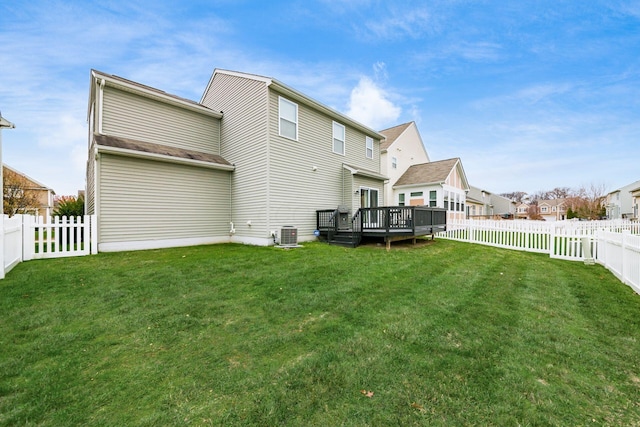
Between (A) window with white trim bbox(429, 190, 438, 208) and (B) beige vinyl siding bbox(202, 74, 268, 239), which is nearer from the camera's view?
(B) beige vinyl siding bbox(202, 74, 268, 239)

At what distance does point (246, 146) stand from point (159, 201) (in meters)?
3.94

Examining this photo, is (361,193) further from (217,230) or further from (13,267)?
(13,267)

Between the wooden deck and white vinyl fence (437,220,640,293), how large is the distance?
276 cm

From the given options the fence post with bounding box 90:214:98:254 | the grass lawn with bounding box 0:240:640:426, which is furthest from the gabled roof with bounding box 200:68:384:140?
the grass lawn with bounding box 0:240:640:426

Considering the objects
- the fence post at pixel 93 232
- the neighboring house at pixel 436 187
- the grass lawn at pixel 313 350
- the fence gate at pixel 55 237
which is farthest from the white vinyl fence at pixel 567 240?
the fence gate at pixel 55 237

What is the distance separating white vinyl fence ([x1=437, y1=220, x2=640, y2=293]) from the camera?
5707mm

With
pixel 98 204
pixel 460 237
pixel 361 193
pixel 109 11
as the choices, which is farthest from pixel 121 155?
pixel 460 237

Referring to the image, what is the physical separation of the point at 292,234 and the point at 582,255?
975 centimetres

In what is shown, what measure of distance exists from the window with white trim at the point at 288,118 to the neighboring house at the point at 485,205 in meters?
30.0

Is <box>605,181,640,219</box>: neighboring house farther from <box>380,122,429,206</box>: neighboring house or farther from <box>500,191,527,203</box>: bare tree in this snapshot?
<box>500,191,527,203</box>: bare tree

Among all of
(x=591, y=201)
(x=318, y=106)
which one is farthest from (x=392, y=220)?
(x=591, y=201)

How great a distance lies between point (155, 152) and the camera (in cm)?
941

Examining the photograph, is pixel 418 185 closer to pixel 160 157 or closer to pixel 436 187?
pixel 436 187

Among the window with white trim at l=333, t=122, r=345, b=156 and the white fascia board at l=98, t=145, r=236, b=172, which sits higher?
the window with white trim at l=333, t=122, r=345, b=156
